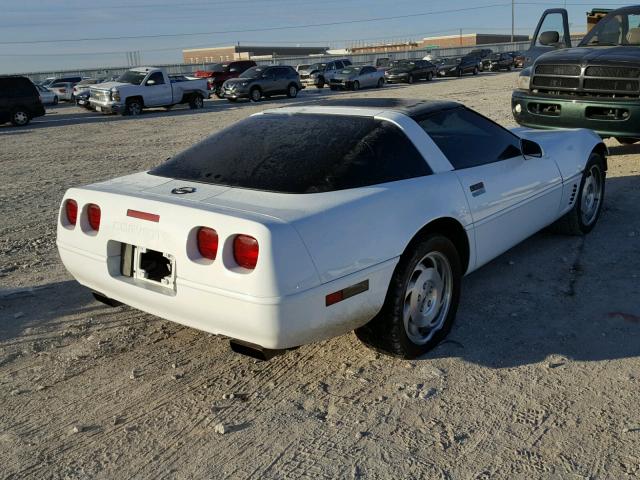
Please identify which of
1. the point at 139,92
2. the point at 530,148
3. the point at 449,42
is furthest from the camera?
the point at 449,42

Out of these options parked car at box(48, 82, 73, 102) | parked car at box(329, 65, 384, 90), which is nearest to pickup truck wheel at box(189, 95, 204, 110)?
parked car at box(329, 65, 384, 90)

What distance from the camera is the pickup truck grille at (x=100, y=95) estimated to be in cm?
2270

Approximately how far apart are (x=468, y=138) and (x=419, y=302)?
1.38m

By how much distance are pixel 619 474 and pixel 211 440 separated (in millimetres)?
1811

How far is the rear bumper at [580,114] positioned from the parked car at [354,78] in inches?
1002

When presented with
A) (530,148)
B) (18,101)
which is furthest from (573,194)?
(18,101)

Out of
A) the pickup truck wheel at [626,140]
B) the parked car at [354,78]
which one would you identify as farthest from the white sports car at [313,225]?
the parked car at [354,78]

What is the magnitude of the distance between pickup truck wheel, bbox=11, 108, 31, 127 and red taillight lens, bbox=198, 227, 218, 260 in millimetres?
19876

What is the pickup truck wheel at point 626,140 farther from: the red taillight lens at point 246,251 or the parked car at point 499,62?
the parked car at point 499,62

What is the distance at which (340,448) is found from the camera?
114 inches

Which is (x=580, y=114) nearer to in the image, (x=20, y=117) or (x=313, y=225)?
(x=313, y=225)

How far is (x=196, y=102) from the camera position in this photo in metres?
25.5

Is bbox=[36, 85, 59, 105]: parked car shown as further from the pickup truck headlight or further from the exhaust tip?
the exhaust tip

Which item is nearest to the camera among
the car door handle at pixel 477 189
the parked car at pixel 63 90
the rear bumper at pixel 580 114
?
the car door handle at pixel 477 189
